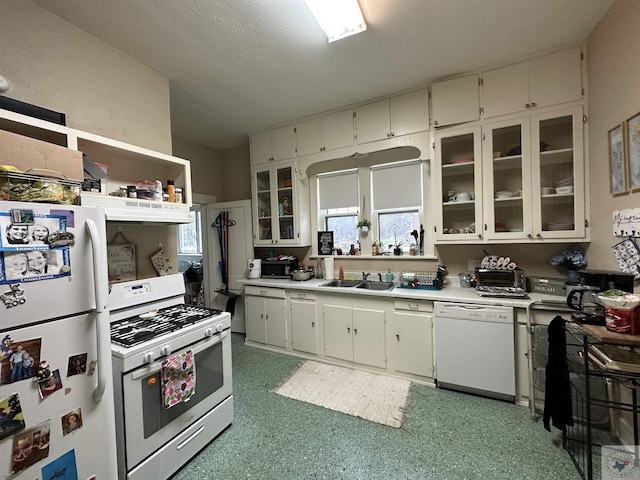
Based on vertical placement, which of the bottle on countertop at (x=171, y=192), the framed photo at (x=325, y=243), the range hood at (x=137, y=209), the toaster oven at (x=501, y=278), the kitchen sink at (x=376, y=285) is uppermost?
the bottle on countertop at (x=171, y=192)

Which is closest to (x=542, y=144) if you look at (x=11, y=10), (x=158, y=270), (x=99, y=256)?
(x=99, y=256)

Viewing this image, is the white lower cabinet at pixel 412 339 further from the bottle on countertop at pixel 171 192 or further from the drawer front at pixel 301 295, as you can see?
the bottle on countertop at pixel 171 192

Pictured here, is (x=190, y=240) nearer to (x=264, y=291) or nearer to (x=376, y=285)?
(x=264, y=291)

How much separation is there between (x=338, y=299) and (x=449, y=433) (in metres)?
1.42

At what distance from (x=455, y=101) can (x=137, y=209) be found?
2.90m

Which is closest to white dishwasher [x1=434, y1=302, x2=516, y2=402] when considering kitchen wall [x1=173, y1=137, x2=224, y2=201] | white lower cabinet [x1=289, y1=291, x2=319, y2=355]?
white lower cabinet [x1=289, y1=291, x2=319, y2=355]

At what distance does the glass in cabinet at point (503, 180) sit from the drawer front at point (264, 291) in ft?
7.54

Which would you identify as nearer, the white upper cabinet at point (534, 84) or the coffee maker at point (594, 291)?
the coffee maker at point (594, 291)

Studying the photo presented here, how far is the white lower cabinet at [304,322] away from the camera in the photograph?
2.97 metres

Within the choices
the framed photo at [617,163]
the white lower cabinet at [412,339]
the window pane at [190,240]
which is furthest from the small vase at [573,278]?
the window pane at [190,240]

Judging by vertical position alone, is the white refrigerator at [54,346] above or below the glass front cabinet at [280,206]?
below

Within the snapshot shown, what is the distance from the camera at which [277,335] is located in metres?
3.22

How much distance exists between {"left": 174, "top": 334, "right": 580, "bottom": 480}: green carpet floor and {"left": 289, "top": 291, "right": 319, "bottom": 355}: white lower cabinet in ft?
2.59

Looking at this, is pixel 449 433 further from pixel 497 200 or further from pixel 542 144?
pixel 542 144
